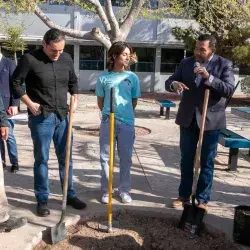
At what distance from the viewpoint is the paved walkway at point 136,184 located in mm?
4055

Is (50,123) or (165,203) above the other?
(50,123)

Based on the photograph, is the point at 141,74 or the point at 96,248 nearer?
the point at 96,248

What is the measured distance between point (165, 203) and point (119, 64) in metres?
1.71

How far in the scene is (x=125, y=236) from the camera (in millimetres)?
3809

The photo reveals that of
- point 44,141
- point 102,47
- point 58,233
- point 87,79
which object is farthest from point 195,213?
point 102,47

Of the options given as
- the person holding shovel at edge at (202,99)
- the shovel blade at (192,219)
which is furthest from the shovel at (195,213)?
the person holding shovel at edge at (202,99)

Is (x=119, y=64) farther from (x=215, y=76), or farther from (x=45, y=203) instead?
(x=45, y=203)

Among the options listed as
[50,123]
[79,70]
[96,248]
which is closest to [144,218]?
[96,248]

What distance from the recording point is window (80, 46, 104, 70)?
2264 centimetres

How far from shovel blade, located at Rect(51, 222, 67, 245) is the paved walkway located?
15 centimetres

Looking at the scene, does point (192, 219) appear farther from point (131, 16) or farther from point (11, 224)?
point (131, 16)

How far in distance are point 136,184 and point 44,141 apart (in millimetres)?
1808

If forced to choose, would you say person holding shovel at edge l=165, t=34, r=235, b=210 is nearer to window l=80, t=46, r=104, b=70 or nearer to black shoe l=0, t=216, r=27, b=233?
black shoe l=0, t=216, r=27, b=233

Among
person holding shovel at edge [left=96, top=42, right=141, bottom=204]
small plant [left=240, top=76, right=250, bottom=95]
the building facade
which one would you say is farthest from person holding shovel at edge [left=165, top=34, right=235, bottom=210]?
the building facade
